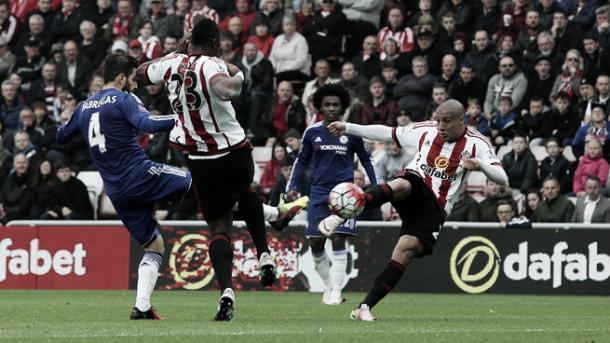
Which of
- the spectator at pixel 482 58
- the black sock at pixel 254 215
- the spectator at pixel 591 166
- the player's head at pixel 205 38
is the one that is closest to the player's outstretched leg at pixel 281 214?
the black sock at pixel 254 215

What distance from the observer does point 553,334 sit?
10.9 meters

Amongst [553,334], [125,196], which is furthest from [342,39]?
[553,334]

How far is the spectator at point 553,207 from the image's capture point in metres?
20.9

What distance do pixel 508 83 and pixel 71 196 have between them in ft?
25.1

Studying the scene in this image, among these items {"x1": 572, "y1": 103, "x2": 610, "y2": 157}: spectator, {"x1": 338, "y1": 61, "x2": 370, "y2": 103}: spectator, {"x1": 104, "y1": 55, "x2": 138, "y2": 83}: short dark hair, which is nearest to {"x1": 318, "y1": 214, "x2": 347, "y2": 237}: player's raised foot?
{"x1": 104, "y1": 55, "x2": 138, "y2": 83}: short dark hair

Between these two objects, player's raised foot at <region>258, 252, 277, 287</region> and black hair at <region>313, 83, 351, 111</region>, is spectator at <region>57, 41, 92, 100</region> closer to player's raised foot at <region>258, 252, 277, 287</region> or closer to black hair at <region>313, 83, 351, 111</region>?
black hair at <region>313, 83, 351, 111</region>

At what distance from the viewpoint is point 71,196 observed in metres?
23.3

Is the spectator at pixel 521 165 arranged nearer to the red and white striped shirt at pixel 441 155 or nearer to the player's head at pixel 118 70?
the red and white striped shirt at pixel 441 155

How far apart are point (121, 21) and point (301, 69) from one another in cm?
428

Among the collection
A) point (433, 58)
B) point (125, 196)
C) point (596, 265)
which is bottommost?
point (596, 265)

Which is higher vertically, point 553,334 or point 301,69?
point 301,69

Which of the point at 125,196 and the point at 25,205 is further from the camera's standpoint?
the point at 25,205

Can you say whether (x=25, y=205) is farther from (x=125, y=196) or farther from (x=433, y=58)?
(x=125, y=196)

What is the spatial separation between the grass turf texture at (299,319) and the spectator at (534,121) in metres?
4.23
